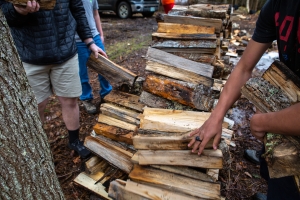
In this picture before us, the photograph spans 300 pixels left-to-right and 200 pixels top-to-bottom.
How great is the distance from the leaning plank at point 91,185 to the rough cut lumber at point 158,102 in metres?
0.91

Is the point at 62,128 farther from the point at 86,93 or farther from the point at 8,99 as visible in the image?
the point at 8,99

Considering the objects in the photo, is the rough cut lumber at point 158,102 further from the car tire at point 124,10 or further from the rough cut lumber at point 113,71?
the car tire at point 124,10

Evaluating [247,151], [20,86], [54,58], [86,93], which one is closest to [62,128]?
[86,93]

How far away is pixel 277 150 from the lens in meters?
1.25

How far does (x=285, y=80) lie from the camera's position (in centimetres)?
136

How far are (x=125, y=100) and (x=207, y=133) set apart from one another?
1192 millimetres

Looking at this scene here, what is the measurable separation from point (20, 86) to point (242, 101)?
3.60 metres

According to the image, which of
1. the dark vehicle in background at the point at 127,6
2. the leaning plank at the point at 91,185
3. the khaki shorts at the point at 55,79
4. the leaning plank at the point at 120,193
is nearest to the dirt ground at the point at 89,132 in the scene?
the leaning plank at the point at 91,185

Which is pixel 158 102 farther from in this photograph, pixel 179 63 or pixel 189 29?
pixel 189 29

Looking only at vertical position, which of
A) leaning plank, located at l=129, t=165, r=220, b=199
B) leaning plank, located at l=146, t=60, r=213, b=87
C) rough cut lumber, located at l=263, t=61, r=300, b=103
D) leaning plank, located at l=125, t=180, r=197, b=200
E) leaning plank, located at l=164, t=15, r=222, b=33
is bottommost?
leaning plank, located at l=125, t=180, r=197, b=200

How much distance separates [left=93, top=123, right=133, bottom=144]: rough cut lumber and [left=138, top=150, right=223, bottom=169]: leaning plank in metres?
0.40

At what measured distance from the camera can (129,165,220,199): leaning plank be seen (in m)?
1.74

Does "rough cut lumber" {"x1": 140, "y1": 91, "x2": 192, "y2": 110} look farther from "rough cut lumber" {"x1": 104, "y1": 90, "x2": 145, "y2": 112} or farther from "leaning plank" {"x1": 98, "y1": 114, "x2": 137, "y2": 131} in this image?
"leaning plank" {"x1": 98, "y1": 114, "x2": 137, "y2": 131}

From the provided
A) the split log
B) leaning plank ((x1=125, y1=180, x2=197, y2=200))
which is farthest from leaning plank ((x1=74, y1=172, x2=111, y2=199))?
the split log
